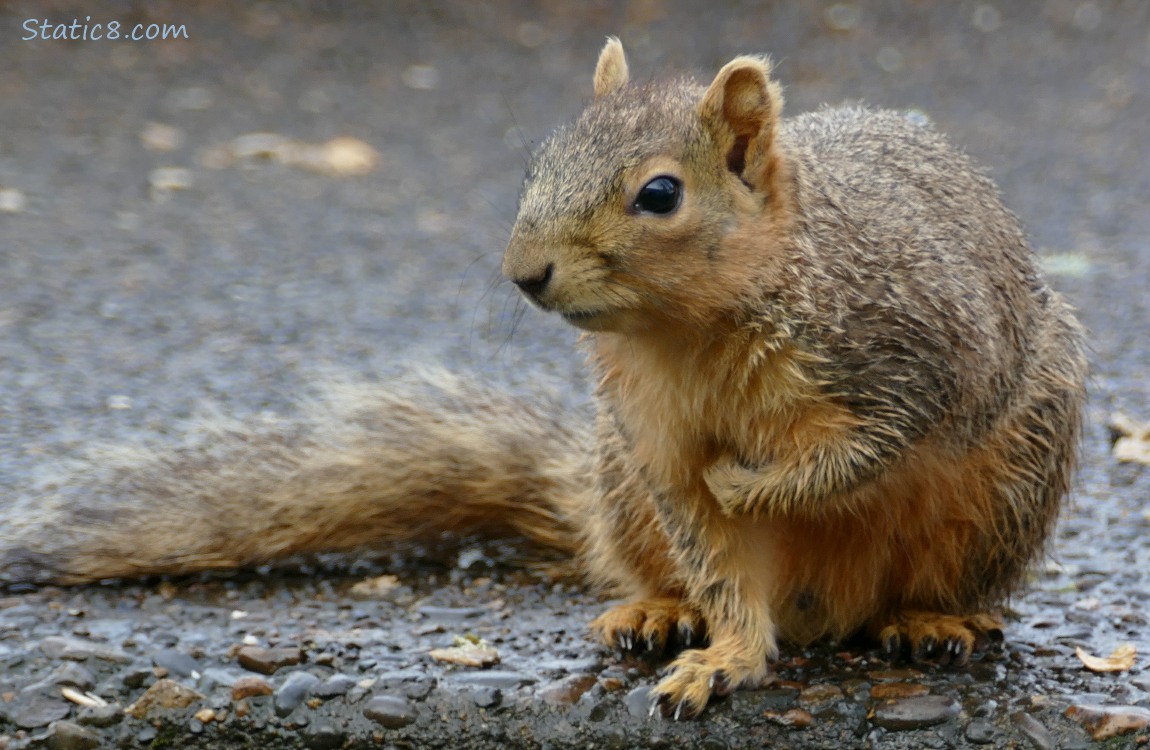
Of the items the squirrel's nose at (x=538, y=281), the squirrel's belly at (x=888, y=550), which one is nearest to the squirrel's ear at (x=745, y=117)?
the squirrel's nose at (x=538, y=281)

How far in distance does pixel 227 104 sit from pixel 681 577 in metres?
4.24

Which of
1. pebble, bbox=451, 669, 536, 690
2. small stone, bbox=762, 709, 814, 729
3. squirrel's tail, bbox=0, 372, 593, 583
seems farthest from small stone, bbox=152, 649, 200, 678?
small stone, bbox=762, 709, 814, 729

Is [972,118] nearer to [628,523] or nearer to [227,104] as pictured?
[227,104]

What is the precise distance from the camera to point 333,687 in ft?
7.87

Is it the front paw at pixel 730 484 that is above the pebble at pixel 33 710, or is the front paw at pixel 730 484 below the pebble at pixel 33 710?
above

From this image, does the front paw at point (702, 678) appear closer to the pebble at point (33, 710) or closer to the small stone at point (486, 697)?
the small stone at point (486, 697)

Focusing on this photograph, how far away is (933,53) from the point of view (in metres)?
7.04

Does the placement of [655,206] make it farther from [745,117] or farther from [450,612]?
[450,612]

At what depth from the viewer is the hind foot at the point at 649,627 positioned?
2.62 metres

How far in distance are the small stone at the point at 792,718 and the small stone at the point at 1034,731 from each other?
13.3 inches

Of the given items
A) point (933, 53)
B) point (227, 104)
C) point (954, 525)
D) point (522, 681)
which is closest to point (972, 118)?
point (933, 53)

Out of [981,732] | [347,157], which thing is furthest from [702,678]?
[347,157]

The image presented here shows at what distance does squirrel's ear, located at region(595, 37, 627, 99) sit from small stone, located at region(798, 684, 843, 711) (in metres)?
1.10

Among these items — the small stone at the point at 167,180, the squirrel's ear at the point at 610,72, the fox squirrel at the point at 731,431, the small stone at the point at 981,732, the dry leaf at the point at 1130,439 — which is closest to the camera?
the fox squirrel at the point at 731,431
